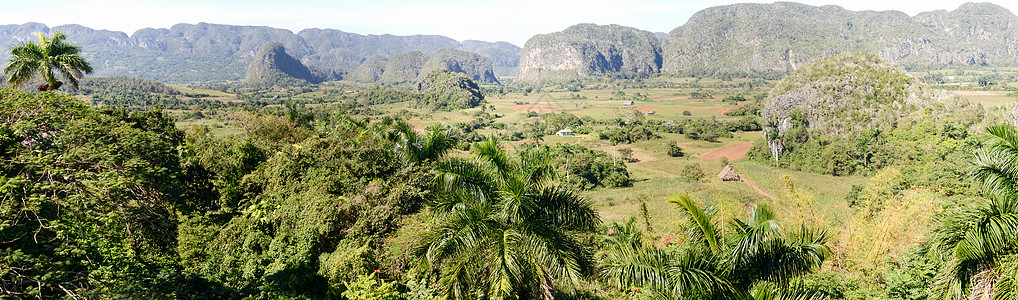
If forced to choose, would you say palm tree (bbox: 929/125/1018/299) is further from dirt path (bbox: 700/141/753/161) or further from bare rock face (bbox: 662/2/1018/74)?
bare rock face (bbox: 662/2/1018/74)

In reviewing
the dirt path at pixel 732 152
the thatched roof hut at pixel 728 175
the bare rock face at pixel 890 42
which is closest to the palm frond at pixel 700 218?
the thatched roof hut at pixel 728 175

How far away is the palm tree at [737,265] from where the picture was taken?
5980mm

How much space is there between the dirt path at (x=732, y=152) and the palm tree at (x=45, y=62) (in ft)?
163

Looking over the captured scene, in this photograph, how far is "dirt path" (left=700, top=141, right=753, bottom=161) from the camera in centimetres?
5038

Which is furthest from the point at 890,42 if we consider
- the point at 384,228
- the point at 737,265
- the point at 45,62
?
the point at 45,62

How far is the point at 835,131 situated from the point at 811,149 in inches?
286

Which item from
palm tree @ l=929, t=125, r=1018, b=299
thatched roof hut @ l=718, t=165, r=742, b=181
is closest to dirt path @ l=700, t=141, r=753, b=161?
thatched roof hut @ l=718, t=165, r=742, b=181

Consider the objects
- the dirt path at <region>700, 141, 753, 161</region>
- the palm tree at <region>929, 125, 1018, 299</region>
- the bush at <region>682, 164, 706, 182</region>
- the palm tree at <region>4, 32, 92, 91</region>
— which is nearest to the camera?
the palm tree at <region>929, 125, 1018, 299</region>

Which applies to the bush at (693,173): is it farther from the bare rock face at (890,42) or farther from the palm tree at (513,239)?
the bare rock face at (890,42)

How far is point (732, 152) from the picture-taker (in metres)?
53.4

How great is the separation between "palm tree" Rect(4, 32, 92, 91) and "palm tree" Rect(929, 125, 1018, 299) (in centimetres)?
1837

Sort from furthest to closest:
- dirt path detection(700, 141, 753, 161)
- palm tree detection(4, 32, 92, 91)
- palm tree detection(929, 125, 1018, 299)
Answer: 1. dirt path detection(700, 141, 753, 161)
2. palm tree detection(4, 32, 92, 91)
3. palm tree detection(929, 125, 1018, 299)

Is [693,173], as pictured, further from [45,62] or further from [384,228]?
[45,62]

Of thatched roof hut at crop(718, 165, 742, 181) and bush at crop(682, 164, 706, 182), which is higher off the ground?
thatched roof hut at crop(718, 165, 742, 181)
